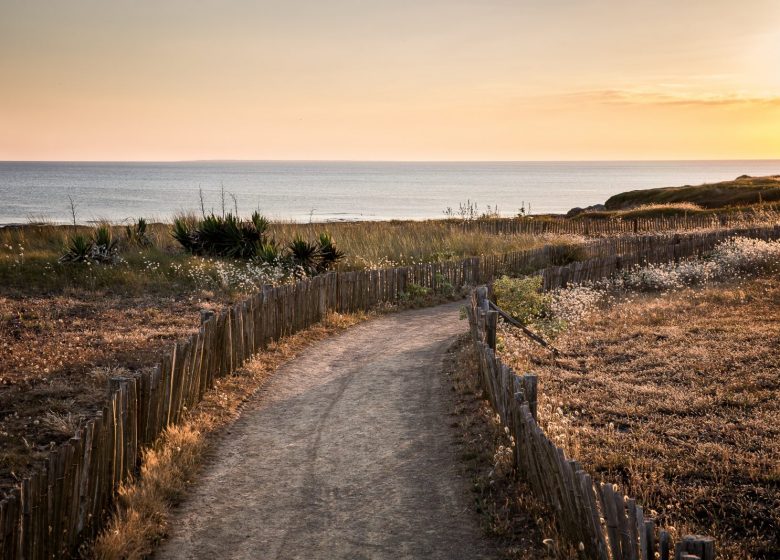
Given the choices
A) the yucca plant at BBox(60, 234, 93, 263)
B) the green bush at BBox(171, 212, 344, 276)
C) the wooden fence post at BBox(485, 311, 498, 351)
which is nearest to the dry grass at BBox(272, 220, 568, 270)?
the green bush at BBox(171, 212, 344, 276)

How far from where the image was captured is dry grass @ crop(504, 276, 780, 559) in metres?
5.61

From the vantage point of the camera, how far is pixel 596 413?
7930mm

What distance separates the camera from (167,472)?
6184 millimetres

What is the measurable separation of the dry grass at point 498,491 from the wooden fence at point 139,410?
3037 millimetres

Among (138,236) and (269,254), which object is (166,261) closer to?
(269,254)

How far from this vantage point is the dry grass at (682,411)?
18.4 feet

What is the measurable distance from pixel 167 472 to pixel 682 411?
5.62 m

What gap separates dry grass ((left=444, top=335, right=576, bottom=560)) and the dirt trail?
0.42ft

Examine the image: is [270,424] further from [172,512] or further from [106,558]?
[106,558]

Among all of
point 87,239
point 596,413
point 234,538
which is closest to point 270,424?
point 234,538

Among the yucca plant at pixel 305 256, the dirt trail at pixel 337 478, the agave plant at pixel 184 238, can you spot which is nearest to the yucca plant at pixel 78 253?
the agave plant at pixel 184 238

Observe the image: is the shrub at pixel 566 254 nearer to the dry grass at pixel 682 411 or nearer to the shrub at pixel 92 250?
the dry grass at pixel 682 411

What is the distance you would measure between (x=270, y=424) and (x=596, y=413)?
12.3 feet

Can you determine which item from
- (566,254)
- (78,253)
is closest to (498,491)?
(78,253)
